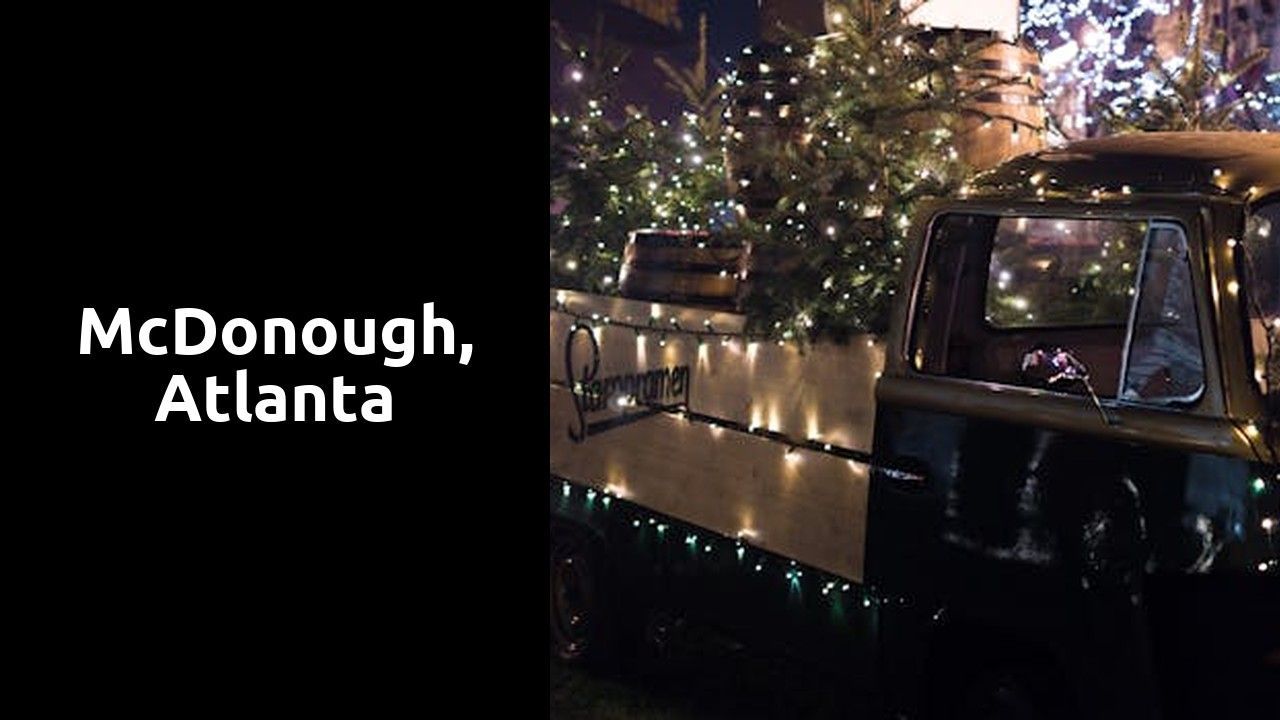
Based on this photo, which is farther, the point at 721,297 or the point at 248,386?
the point at 721,297

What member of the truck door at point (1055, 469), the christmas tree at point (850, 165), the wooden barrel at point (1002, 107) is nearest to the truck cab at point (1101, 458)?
the truck door at point (1055, 469)

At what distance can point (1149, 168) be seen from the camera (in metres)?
4.86

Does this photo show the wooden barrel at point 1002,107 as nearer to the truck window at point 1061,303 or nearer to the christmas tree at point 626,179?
the truck window at point 1061,303

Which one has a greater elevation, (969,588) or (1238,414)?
(1238,414)

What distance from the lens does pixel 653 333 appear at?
21.8ft

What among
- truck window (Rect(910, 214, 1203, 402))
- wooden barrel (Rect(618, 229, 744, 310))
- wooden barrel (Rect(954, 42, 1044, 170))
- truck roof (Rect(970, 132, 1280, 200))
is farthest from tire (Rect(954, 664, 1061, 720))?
wooden barrel (Rect(954, 42, 1044, 170))

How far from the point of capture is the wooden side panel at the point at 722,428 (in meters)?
5.61

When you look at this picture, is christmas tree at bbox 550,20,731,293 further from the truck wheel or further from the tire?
the tire

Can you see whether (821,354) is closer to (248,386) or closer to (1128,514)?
(1128,514)

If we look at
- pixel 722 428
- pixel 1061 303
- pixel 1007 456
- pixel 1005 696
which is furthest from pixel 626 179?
pixel 1005 696

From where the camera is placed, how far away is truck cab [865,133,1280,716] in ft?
14.5

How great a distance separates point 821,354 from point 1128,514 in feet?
4.58

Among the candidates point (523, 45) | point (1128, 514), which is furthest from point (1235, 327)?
point (523, 45)

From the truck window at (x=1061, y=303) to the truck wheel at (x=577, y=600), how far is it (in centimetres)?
205
